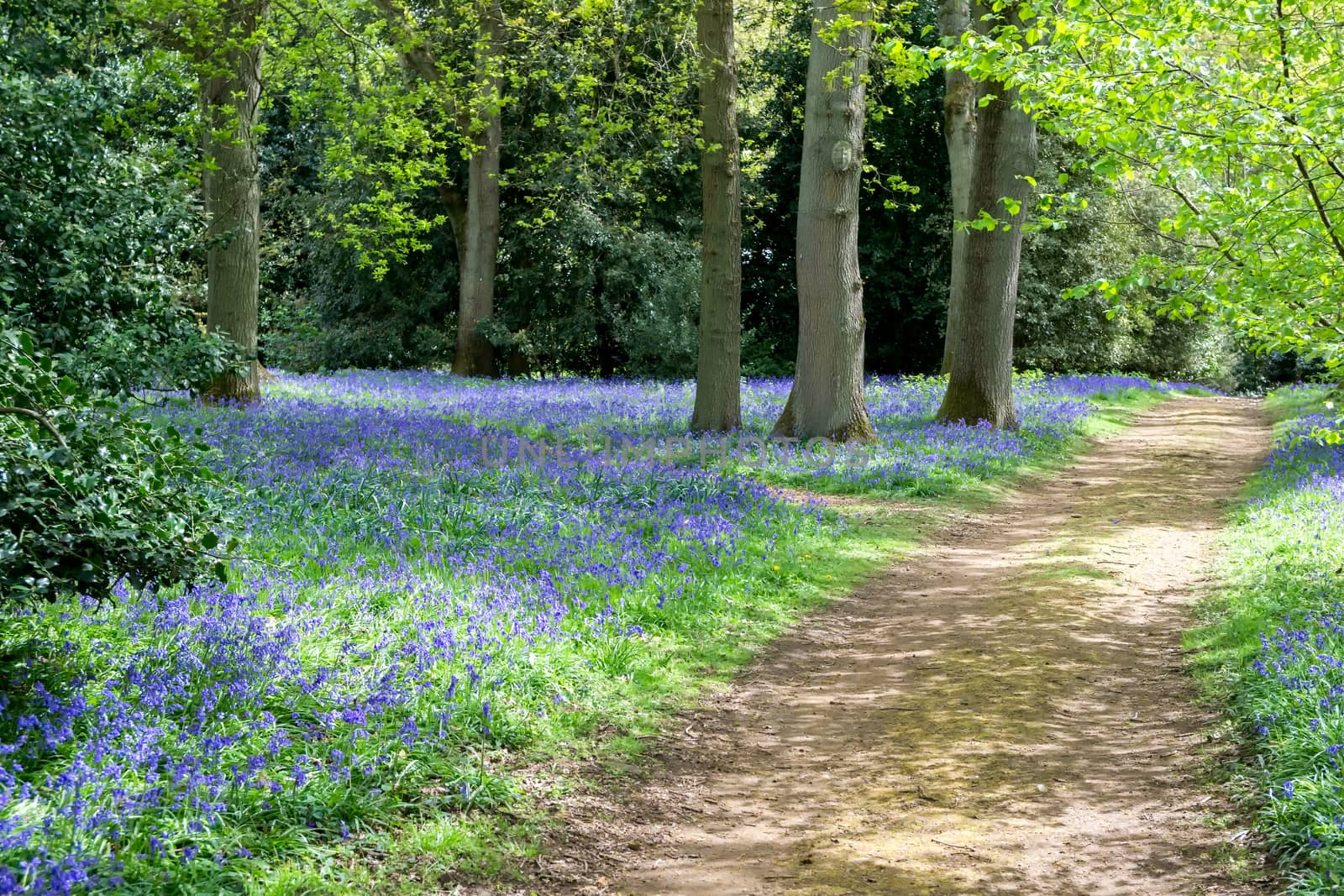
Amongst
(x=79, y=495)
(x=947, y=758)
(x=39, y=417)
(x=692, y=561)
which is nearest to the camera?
(x=39, y=417)

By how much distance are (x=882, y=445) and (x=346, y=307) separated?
21.4m

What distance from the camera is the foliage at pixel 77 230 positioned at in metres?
5.25

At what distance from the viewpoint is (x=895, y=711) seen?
6520 millimetres

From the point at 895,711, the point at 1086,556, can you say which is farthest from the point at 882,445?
the point at 895,711

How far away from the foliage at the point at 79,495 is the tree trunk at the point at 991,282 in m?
14.3

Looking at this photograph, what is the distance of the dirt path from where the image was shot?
4.57 metres

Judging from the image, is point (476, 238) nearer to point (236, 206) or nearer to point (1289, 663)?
point (236, 206)

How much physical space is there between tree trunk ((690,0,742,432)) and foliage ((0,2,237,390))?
10.1 meters

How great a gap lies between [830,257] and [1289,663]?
10.1 meters

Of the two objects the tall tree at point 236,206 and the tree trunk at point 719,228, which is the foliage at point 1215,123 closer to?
the tree trunk at point 719,228

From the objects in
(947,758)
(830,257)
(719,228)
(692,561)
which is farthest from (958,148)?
(947,758)

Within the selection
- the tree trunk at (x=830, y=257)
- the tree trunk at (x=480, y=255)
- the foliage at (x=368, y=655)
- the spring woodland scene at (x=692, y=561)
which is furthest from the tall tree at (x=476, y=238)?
the foliage at (x=368, y=655)

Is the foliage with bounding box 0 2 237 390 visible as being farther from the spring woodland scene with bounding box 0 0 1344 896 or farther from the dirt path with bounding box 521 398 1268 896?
the dirt path with bounding box 521 398 1268 896

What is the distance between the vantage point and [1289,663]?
607cm
